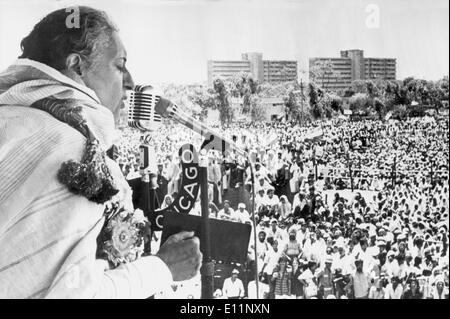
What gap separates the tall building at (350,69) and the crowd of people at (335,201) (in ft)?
0.82

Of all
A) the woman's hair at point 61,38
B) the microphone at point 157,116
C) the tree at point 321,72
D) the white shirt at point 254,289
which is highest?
the woman's hair at point 61,38

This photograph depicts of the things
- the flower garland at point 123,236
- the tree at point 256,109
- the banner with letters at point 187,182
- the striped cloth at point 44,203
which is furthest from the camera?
the tree at point 256,109

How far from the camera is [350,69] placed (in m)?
4.06

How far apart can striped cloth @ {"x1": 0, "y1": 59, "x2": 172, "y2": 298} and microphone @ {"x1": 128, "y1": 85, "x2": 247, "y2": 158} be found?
186mm

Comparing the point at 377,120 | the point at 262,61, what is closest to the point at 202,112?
the point at 262,61

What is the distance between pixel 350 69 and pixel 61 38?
1.64 meters

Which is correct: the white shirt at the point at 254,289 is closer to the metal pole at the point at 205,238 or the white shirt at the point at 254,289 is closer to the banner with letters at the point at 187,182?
the metal pole at the point at 205,238

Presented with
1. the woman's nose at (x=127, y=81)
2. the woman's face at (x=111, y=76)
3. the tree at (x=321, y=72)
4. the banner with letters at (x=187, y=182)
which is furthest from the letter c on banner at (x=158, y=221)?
the tree at (x=321, y=72)

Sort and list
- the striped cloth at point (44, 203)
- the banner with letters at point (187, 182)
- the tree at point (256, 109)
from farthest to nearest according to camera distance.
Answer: the tree at point (256, 109)
the banner with letters at point (187, 182)
the striped cloth at point (44, 203)

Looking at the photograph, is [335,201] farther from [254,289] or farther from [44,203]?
[44,203]

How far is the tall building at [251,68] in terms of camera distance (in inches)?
158

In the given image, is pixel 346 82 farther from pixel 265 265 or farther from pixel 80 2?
pixel 80 2

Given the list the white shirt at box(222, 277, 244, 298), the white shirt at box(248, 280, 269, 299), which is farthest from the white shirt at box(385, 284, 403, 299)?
the white shirt at box(222, 277, 244, 298)

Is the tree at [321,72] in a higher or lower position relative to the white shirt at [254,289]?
higher
